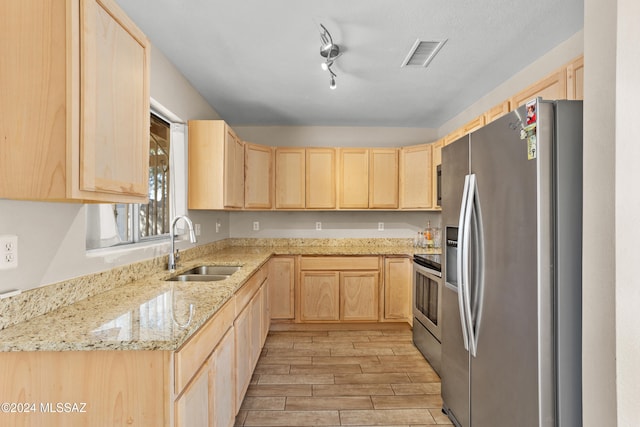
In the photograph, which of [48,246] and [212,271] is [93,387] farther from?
[212,271]

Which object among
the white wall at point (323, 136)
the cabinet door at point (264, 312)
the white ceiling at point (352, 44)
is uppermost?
the white ceiling at point (352, 44)

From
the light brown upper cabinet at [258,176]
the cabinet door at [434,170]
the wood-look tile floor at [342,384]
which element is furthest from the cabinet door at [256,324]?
the cabinet door at [434,170]

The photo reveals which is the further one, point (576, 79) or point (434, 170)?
point (434, 170)

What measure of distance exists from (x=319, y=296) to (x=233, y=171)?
1661 millimetres

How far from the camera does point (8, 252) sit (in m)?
1.19

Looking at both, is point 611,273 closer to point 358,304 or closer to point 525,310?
point 525,310

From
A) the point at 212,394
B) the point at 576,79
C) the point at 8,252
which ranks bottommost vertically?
the point at 212,394

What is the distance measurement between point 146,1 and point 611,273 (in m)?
2.42

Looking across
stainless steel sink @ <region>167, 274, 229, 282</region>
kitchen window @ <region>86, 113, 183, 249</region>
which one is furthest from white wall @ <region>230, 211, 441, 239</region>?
stainless steel sink @ <region>167, 274, 229, 282</region>

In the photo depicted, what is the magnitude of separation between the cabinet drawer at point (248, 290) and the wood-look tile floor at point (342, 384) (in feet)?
2.27

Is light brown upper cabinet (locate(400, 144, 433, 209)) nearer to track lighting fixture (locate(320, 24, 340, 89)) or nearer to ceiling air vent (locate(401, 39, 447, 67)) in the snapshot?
ceiling air vent (locate(401, 39, 447, 67))

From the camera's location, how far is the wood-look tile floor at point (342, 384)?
212 cm
